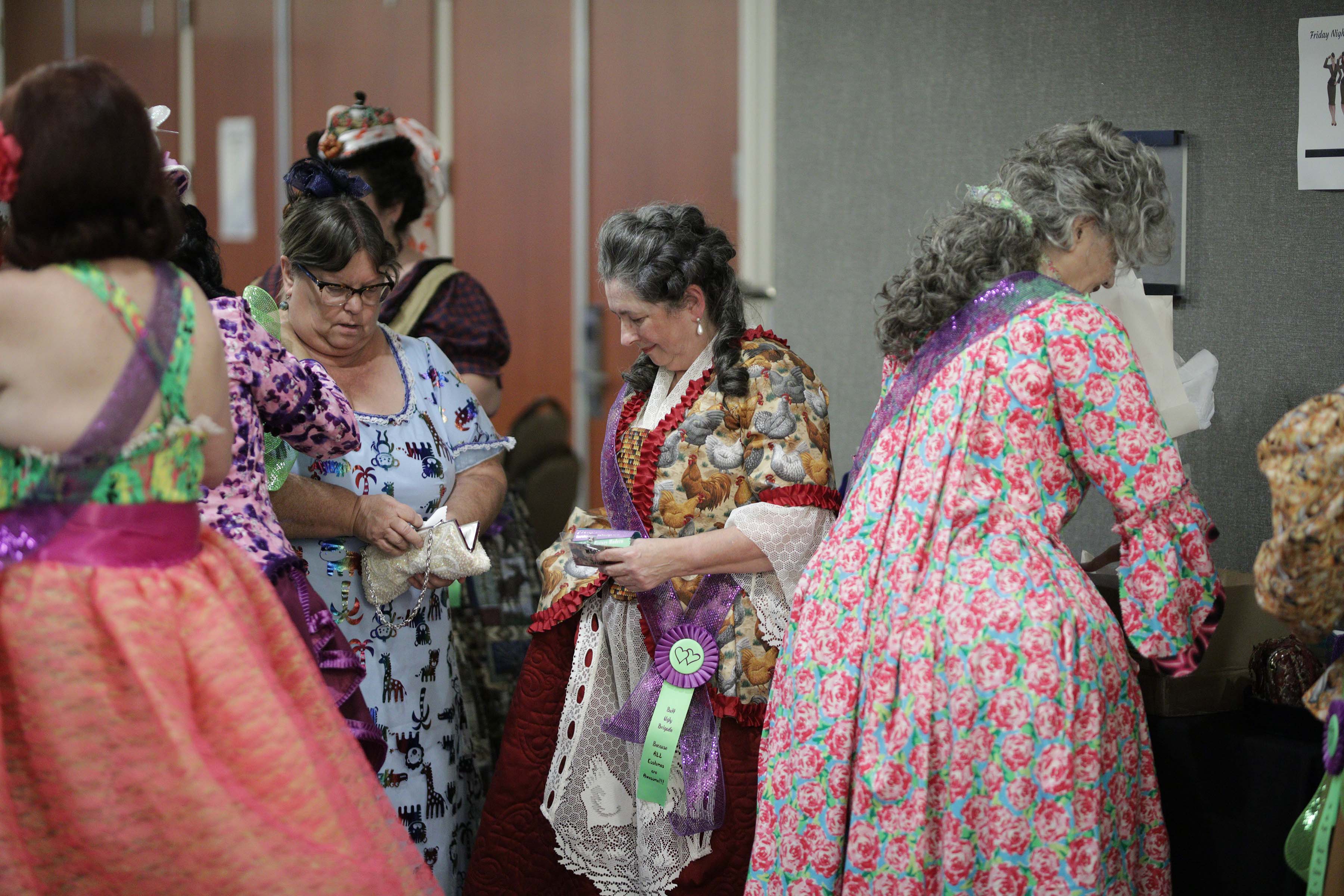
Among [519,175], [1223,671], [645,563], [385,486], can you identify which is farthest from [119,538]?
[519,175]

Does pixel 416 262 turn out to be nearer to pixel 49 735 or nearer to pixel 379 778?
pixel 379 778

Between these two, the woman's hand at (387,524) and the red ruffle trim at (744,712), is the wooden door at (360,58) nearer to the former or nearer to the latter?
the woman's hand at (387,524)

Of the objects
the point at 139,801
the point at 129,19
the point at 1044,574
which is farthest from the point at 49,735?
the point at 129,19

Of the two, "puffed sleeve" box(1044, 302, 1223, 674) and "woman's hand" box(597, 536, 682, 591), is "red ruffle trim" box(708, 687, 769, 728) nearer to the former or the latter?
"woman's hand" box(597, 536, 682, 591)

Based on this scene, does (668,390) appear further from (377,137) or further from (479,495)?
(377,137)

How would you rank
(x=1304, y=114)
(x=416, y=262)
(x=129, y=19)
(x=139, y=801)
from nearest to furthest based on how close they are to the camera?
(x=139, y=801), (x=1304, y=114), (x=416, y=262), (x=129, y=19)

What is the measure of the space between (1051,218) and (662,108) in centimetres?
289

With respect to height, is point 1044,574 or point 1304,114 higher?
point 1304,114

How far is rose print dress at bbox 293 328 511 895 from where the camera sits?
230cm

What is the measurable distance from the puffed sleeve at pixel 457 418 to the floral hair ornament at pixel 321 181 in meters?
0.33

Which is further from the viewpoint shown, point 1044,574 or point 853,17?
point 853,17

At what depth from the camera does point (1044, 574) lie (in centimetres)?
184

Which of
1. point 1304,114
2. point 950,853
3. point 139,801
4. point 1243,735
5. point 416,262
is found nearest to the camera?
point 139,801

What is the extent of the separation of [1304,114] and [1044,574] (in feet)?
3.68
